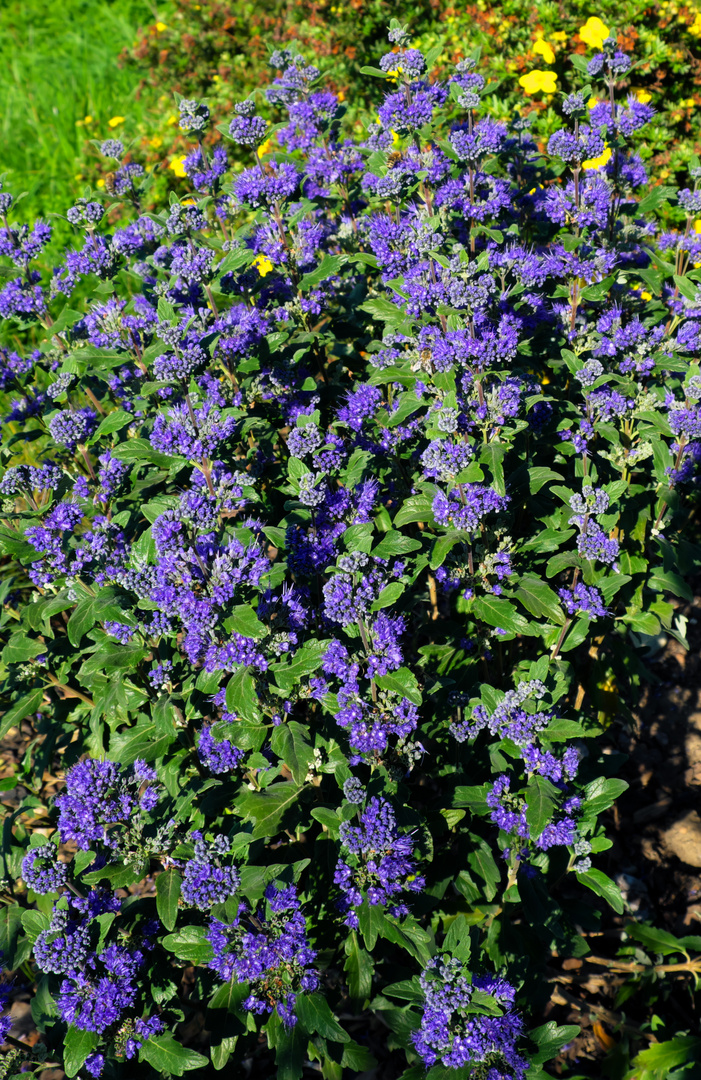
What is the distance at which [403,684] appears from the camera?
10.2ft

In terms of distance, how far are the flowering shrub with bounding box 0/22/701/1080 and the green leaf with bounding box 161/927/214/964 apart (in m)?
0.01

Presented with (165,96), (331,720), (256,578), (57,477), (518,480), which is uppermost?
(165,96)

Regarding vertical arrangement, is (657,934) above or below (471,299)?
below

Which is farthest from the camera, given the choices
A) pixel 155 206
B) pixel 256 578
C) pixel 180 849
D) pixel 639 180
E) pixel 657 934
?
pixel 155 206

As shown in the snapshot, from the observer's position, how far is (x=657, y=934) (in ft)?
11.7

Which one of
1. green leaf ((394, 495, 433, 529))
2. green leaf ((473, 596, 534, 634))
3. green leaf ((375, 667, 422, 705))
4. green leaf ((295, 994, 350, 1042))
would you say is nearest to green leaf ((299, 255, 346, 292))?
green leaf ((394, 495, 433, 529))

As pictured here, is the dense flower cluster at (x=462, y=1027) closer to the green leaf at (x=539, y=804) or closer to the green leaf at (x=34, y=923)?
the green leaf at (x=539, y=804)

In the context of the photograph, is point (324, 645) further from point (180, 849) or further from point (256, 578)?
point (180, 849)

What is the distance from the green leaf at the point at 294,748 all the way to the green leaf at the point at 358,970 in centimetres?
84

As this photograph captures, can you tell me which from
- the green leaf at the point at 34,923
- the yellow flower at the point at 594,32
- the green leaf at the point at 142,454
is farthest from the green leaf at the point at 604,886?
the yellow flower at the point at 594,32

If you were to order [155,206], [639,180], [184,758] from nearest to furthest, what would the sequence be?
[184,758], [639,180], [155,206]

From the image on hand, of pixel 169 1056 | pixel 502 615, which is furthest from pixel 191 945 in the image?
pixel 502 615

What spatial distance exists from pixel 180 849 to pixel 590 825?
1814 millimetres

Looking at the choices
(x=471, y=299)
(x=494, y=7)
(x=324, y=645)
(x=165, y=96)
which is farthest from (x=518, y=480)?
(x=165, y=96)
